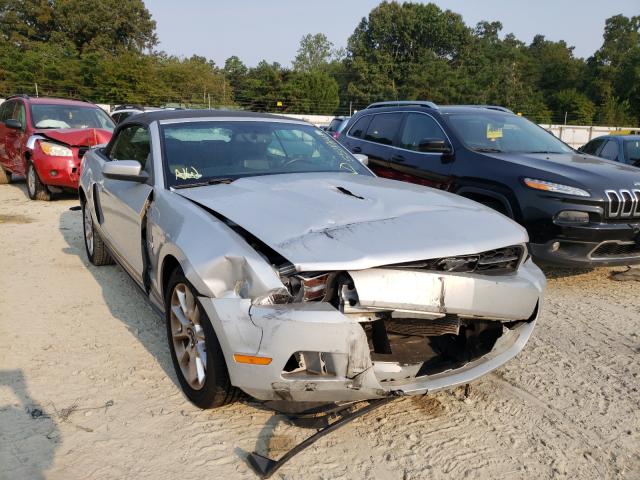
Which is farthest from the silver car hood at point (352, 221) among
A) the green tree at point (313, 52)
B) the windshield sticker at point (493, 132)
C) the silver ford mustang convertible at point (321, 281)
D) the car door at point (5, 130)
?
the green tree at point (313, 52)

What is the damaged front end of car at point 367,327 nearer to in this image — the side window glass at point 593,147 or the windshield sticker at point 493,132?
the windshield sticker at point 493,132

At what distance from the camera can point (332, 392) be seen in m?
2.22

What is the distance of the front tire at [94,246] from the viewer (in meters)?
5.07

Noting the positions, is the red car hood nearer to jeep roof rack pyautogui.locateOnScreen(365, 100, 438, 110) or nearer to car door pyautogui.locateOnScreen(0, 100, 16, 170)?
car door pyautogui.locateOnScreen(0, 100, 16, 170)

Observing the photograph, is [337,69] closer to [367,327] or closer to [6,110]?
[6,110]

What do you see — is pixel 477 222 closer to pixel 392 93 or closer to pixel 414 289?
pixel 414 289

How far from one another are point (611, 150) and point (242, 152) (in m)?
7.89

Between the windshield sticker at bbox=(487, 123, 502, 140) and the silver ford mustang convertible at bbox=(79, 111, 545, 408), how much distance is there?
2765mm

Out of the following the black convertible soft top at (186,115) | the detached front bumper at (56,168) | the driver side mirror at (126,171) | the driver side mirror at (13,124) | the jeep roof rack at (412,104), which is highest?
the jeep roof rack at (412,104)

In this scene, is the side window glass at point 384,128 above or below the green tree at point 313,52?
below

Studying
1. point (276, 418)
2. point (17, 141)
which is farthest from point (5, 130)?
point (276, 418)

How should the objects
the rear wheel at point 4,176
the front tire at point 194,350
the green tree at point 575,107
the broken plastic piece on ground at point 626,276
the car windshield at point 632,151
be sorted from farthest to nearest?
the green tree at point 575,107, the rear wheel at point 4,176, the car windshield at point 632,151, the broken plastic piece on ground at point 626,276, the front tire at point 194,350

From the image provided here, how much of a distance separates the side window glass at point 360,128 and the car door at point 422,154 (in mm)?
905

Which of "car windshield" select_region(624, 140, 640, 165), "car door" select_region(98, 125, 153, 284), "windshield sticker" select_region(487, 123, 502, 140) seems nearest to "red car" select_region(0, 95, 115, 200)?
"car door" select_region(98, 125, 153, 284)
